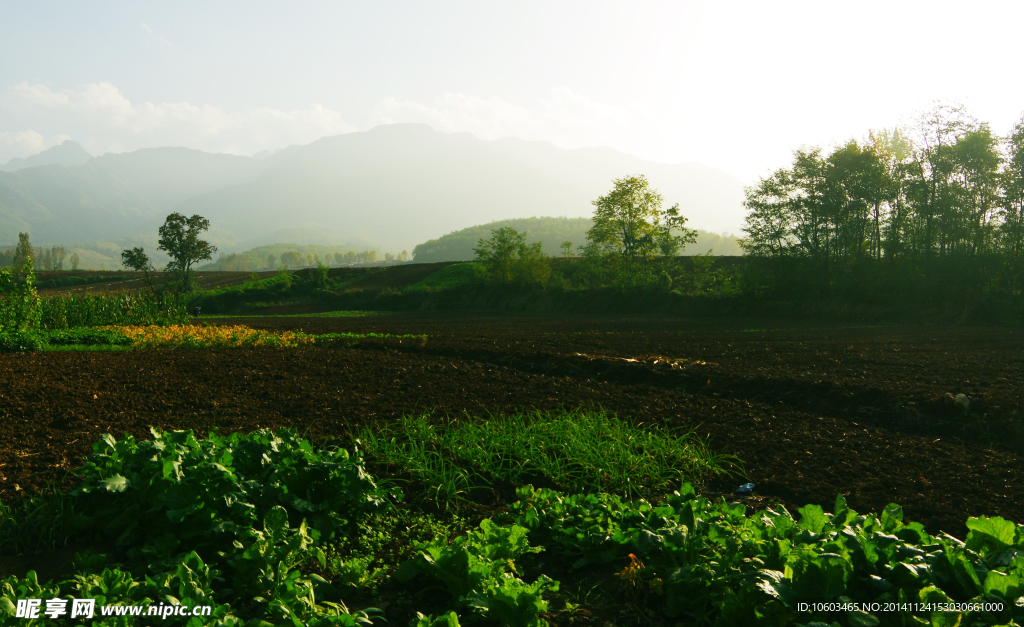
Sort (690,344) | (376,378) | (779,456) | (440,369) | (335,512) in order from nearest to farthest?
1. (335,512)
2. (779,456)
3. (376,378)
4. (440,369)
5. (690,344)

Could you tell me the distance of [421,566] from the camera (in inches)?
122

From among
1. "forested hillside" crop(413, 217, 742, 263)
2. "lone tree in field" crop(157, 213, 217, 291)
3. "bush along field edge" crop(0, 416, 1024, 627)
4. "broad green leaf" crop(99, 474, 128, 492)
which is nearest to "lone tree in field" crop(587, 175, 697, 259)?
"lone tree in field" crop(157, 213, 217, 291)

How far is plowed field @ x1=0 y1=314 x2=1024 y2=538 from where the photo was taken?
4730 mm

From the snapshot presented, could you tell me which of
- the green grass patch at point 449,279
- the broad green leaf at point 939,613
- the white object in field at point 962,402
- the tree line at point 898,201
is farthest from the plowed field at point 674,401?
the green grass patch at point 449,279

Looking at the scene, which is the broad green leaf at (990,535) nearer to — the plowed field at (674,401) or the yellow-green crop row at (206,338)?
the plowed field at (674,401)

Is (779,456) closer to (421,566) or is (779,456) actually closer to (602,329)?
(421,566)

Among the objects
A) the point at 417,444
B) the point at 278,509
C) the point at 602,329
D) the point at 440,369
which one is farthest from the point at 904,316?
the point at 278,509

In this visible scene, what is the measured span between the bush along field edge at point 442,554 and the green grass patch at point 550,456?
0.55 metres

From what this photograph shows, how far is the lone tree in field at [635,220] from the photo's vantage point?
1378 inches

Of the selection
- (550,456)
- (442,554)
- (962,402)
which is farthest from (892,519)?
(962,402)

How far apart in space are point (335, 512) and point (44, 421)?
4.79 m

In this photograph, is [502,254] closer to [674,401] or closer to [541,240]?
[674,401]

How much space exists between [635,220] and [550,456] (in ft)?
105

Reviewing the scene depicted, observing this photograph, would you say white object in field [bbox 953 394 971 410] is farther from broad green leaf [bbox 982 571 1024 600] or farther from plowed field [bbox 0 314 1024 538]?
broad green leaf [bbox 982 571 1024 600]
